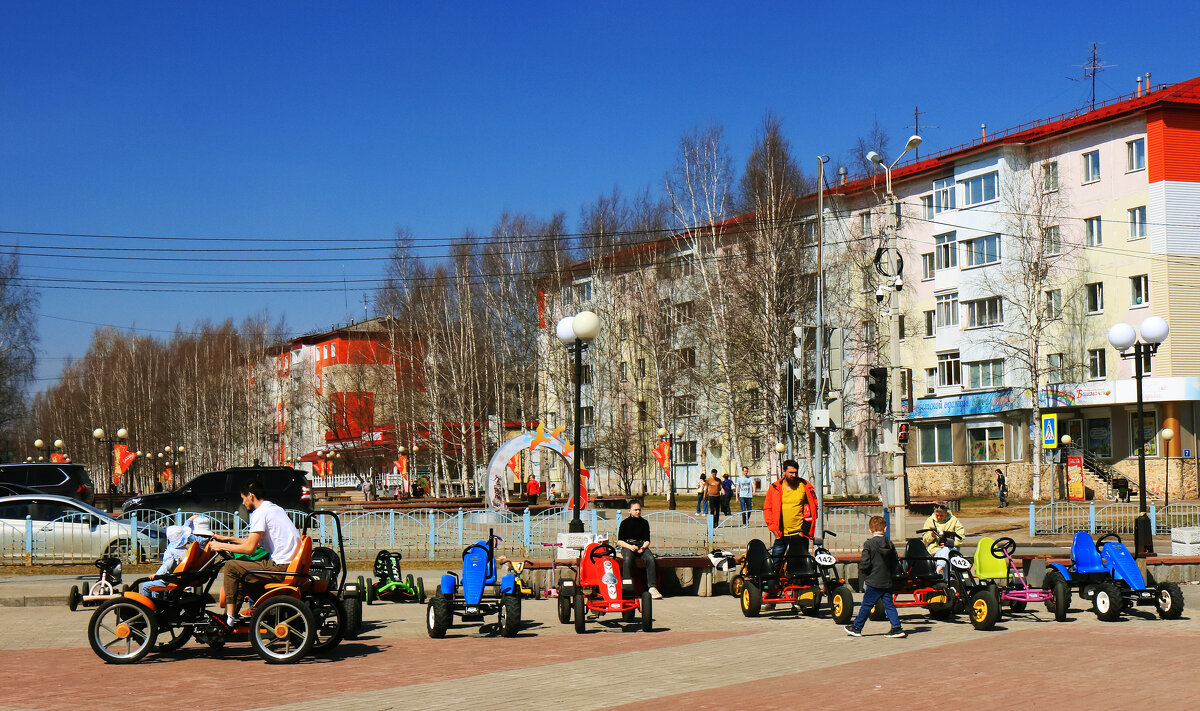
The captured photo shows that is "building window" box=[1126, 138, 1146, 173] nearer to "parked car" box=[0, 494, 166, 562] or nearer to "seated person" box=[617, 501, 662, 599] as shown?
"seated person" box=[617, 501, 662, 599]

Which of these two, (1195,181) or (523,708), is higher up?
(1195,181)

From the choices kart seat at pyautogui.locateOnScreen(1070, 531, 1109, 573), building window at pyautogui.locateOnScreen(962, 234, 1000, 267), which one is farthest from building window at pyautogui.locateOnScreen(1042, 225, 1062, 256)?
kart seat at pyautogui.locateOnScreen(1070, 531, 1109, 573)

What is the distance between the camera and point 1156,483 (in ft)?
160

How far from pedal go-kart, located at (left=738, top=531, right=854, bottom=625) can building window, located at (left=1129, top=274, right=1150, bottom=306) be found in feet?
132

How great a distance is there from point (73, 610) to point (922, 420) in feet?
161

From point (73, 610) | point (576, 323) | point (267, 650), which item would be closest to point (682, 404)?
point (576, 323)

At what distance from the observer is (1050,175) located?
175 feet

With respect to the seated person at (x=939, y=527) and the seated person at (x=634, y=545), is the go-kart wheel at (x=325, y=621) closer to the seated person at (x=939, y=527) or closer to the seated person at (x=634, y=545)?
the seated person at (x=634, y=545)

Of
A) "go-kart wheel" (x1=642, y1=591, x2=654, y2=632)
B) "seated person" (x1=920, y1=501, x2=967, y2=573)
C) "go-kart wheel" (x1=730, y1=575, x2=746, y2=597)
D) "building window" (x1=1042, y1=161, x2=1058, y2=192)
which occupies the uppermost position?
"building window" (x1=1042, y1=161, x2=1058, y2=192)

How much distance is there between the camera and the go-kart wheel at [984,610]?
12.9 m

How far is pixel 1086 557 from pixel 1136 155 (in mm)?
41151

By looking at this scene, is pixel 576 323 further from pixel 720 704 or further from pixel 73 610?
pixel 720 704

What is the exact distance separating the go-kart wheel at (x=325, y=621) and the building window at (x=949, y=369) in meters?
49.9

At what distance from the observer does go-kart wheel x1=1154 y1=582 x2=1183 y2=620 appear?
44.9 ft
